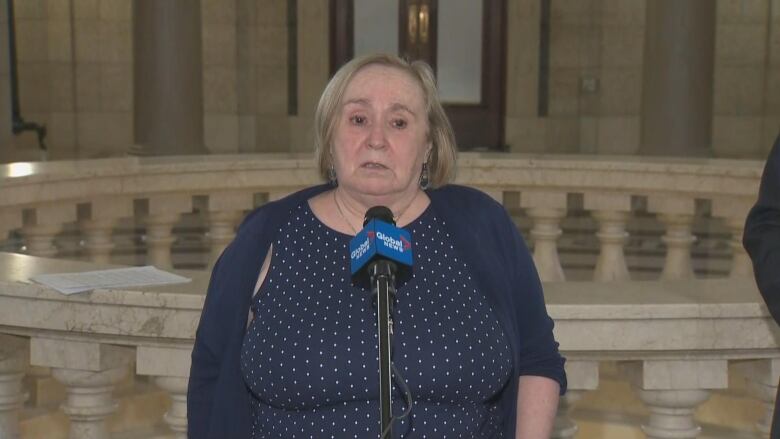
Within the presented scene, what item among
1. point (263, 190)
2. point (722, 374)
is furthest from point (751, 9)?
point (722, 374)

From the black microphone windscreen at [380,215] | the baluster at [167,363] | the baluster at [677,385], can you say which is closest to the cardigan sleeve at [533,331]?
the baluster at [677,385]

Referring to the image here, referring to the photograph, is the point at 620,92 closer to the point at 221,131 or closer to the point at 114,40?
the point at 221,131

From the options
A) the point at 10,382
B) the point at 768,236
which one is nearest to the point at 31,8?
the point at 10,382

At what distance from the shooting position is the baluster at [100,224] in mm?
6664

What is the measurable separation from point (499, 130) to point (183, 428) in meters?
14.8

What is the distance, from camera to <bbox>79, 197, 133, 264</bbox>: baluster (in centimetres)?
666

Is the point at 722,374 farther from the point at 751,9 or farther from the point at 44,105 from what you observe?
the point at 44,105

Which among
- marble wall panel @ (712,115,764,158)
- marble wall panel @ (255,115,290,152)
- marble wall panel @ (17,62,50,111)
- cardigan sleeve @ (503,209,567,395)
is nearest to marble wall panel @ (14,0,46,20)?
marble wall panel @ (17,62,50,111)

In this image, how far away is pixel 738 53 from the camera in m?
17.6

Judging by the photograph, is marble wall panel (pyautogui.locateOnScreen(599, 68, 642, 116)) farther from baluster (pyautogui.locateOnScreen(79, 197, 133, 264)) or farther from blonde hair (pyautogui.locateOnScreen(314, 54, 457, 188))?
blonde hair (pyautogui.locateOnScreen(314, 54, 457, 188))

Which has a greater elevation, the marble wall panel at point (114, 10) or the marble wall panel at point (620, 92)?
the marble wall panel at point (114, 10)

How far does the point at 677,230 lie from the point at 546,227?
662mm

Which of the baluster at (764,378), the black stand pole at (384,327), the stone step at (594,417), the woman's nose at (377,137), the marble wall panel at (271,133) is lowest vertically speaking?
the stone step at (594,417)

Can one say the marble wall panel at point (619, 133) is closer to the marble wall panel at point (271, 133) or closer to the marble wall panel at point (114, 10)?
the marble wall panel at point (271, 133)
